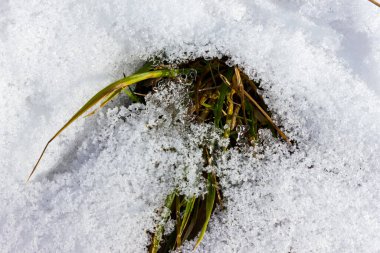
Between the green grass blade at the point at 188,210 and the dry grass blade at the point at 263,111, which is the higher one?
the dry grass blade at the point at 263,111

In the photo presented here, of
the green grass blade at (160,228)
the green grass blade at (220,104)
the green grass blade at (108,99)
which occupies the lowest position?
the green grass blade at (160,228)

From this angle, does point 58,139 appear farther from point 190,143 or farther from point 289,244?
point 289,244

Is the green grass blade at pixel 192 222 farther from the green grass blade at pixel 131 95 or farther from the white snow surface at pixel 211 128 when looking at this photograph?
the green grass blade at pixel 131 95

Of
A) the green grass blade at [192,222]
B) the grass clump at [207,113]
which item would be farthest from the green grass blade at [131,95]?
the green grass blade at [192,222]

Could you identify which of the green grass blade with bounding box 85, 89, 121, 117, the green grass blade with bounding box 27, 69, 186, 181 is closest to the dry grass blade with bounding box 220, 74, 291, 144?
the green grass blade with bounding box 27, 69, 186, 181

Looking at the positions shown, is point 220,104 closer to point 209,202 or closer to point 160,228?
point 209,202

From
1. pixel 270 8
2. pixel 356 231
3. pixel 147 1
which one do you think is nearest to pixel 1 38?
pixel 147 1
